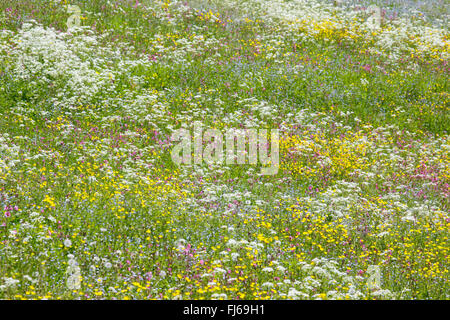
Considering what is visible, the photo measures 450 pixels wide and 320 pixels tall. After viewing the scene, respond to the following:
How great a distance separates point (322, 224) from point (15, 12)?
1392 centimetres

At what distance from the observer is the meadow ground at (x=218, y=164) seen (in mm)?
6656

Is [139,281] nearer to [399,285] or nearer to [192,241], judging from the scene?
[192,241]

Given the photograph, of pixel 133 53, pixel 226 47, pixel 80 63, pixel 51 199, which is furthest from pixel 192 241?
pixel 226 47

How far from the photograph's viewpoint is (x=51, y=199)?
7.68m

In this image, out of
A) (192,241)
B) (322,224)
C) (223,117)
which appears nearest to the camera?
(192,241)

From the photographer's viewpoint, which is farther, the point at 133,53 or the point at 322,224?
the point at 133,53

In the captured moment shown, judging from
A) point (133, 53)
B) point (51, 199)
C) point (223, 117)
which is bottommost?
point (51, 199)

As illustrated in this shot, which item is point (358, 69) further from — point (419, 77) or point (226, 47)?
point (226, 47)

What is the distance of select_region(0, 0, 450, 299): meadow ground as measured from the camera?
6656 mm

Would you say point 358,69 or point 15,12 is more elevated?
point 15,12

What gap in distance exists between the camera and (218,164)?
1097 centimetres
